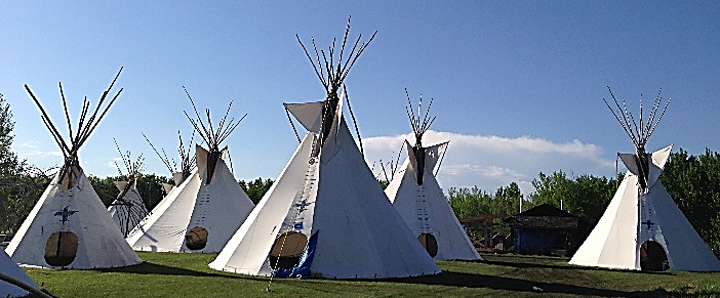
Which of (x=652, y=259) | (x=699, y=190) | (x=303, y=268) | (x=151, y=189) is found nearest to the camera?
(x=303, y=268)

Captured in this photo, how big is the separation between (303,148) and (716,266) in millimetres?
10517

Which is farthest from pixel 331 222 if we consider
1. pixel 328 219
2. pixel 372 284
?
pixel 372 284

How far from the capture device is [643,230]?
52.6ft

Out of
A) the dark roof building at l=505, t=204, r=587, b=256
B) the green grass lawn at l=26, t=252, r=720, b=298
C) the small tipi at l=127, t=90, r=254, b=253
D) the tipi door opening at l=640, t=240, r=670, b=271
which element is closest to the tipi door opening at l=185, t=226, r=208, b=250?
the small tipi at l=127, t=90, r=254, b=253

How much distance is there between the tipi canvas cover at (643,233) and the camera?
15711mm

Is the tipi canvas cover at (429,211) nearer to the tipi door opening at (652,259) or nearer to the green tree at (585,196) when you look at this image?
the tipi door opening at (652,259)

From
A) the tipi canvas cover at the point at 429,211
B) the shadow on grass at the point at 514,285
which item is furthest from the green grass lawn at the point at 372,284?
the tipi canvas cover at the point at 429,211

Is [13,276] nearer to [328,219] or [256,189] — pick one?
[328,219]

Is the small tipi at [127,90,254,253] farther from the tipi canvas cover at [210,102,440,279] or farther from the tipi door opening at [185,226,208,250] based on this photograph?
the tipi canvas cover at [210,102,440,279]

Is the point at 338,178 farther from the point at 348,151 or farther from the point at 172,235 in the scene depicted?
the point at 172,235

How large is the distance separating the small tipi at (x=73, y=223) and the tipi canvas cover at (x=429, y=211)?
7.60 m

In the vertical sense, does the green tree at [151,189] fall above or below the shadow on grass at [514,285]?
above

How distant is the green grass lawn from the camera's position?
944 centimetres

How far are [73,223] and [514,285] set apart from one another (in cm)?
887
